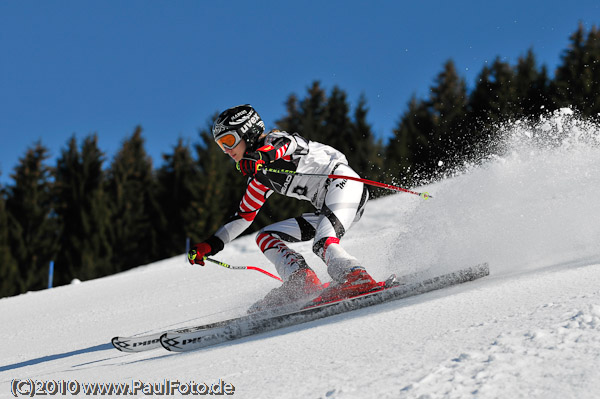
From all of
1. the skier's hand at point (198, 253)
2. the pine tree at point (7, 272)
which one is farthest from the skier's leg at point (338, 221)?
the pine tree at point (7, 272)

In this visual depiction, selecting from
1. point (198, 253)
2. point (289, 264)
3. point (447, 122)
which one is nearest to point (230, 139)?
point (198, 253)

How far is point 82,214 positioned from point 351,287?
79.9 feet

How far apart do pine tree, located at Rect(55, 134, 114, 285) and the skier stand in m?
21.4

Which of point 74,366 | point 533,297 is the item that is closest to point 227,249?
point 74,366

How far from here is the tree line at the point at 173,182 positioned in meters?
22.8

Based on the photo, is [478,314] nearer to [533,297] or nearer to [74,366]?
[533,297]

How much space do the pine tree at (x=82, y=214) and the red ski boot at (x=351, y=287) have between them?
2212 cm

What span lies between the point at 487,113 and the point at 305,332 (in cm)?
2229

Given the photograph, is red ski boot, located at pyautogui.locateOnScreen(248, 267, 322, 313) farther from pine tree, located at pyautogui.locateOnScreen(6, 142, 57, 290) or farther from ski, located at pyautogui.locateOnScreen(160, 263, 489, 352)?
pine tree, located at pyautogui.locateOnScreen(6, 142, 57, 290)

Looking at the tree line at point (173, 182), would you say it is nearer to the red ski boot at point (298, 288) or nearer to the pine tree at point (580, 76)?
the pine tree at point (580, 76)

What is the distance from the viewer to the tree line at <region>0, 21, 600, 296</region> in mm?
22844

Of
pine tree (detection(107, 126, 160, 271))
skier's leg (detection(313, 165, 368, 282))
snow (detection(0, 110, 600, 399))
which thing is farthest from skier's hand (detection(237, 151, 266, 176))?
pine tree (detection(107, 126, 160, 271))

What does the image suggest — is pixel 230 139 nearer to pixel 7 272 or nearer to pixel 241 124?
pixel 241 124

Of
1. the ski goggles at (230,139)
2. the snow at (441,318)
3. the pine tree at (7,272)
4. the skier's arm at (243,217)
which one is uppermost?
the pine tree at (7,272)
